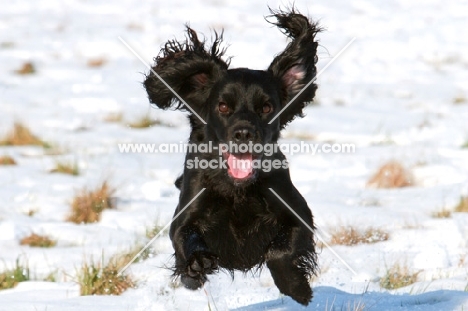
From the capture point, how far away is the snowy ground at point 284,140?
4035 mm

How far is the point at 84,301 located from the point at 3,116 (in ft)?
19.1

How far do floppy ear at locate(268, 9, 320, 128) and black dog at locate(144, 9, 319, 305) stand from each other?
9 cm

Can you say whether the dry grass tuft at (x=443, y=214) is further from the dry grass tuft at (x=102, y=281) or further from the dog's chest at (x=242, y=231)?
the dry grass tuft at (x=102, y=281)

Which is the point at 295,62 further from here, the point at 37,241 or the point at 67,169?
the point at 67,169

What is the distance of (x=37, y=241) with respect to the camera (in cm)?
502

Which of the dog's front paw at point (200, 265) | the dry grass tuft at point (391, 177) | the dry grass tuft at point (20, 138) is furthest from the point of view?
the dry grass tuft at point (20, 138)

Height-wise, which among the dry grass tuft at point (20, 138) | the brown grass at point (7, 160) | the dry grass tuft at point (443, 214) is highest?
the dry grass tuft at point (443, 214)

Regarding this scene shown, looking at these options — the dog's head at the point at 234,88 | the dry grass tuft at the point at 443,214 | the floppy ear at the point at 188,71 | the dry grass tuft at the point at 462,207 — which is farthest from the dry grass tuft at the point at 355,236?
the floppy ear at the point at 188,71

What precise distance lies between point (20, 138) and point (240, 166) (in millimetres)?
4885

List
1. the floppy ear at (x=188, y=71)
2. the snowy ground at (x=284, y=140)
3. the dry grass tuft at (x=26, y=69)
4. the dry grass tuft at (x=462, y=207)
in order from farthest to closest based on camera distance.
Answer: the dry grass tuft at (x=26, y=69) < the dry grass tuft at (x=462, y=207) < the snowy ground at (x=284, y=140) < the floppy ear at (x=188, y=71)

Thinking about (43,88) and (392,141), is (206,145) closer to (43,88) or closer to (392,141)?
(392,141)

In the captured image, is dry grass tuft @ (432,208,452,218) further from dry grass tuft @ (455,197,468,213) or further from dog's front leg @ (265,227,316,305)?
dog's front leg @ (265,227,316,305)

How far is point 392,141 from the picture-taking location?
8.09 m

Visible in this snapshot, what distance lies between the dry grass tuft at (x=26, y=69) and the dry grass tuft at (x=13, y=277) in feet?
25.1
